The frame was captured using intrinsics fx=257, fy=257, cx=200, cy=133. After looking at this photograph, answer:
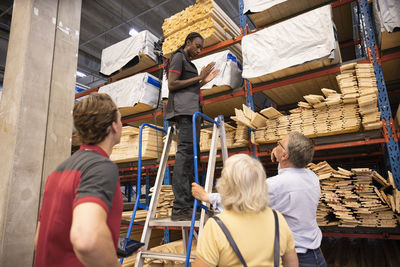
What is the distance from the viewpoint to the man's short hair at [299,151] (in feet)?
6.83

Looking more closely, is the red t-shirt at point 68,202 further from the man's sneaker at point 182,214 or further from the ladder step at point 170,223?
the man's sneaker at point 182,214

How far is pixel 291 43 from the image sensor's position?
4.12m

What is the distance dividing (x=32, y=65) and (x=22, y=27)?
1.61ft

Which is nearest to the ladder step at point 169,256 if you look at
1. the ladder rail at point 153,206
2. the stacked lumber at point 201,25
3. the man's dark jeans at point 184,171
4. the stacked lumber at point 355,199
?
the ladder rail at point 153,206

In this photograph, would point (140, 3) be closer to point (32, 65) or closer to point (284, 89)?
point (284, 89)

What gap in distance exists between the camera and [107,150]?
1.31 meters

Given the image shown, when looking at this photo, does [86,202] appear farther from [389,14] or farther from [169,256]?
[389,14]

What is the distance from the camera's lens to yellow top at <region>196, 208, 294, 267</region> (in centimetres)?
124

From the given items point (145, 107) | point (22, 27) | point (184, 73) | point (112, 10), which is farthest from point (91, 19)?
point (184, 73)

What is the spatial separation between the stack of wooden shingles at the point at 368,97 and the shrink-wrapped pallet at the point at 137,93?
13.1 ft

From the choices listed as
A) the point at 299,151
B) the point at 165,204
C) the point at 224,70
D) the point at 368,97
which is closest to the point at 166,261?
the point at 165,204

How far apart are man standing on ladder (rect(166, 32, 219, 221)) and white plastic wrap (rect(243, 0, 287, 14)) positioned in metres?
2.06

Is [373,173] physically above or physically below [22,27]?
below

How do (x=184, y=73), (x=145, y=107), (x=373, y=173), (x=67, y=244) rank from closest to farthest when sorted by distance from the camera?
(x=67, y=244), (x=184, y=73), (x=373, y=173), (x=145, y=107)
